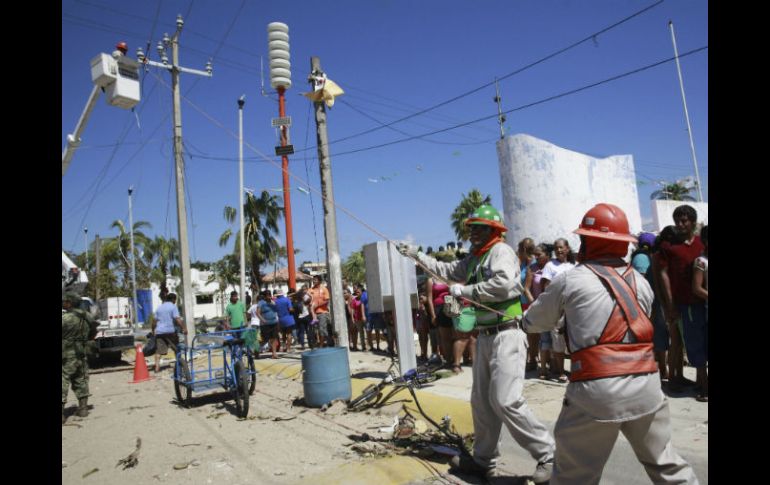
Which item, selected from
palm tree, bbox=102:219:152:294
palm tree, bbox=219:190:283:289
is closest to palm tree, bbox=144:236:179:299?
palm tree, bbox=102:219:152:294

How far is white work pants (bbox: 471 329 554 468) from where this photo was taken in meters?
3.72

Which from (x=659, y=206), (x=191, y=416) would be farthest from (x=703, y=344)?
(x=659, y=206)

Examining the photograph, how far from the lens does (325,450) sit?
5285 millimetres

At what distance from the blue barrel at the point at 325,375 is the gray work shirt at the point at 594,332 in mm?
4662

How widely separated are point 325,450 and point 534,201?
26.5 ft

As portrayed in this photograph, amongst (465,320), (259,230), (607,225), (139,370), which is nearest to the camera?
→ (607,225)

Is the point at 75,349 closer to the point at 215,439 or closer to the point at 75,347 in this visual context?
the point at 75,347

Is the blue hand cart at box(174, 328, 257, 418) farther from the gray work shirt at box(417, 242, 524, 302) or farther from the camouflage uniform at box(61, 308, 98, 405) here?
the gray work shirt at box(417, 242, 524, 302)

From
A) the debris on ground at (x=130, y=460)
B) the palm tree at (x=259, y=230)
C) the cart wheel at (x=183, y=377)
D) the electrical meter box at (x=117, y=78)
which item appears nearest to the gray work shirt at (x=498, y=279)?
the debris on ground at (x=130, y=460)

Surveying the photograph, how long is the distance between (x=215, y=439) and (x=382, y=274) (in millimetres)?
3254

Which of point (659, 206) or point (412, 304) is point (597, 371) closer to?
point (412, 304)

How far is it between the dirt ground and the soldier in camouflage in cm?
46

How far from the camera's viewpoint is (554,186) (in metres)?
11.4

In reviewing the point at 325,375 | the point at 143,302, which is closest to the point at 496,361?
the point at 325,375
